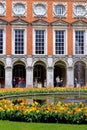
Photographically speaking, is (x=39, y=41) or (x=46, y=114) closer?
(x=46, y=114)

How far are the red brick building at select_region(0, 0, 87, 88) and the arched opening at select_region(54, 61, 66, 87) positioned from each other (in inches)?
12.6

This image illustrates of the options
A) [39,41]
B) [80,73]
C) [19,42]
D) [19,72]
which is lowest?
[80,73]

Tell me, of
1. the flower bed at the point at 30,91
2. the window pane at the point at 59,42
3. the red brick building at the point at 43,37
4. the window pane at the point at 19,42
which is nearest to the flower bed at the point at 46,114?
the flower bed at the point at 30,91

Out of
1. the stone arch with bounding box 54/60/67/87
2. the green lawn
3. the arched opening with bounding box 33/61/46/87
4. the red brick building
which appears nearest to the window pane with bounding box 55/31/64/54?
the red brick building

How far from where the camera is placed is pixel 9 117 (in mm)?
18469

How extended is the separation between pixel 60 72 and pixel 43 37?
628 centimetres

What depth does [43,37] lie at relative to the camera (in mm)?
52969

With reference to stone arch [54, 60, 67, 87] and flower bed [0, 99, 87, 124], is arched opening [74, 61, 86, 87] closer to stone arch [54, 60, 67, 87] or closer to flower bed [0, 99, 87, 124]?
stone arch [54, 60, 67, 87]

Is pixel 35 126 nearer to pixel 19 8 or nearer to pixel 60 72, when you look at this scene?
pixel 19 8

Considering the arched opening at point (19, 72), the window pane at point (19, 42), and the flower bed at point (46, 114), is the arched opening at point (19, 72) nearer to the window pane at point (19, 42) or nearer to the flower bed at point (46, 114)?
the window pane at point (19, 42)

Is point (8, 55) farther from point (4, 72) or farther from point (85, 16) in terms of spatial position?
point (85, 16)

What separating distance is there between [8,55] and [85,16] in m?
11.0

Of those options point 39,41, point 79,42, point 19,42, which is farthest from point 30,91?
point 79,42

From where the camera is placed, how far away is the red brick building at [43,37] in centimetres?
5197
